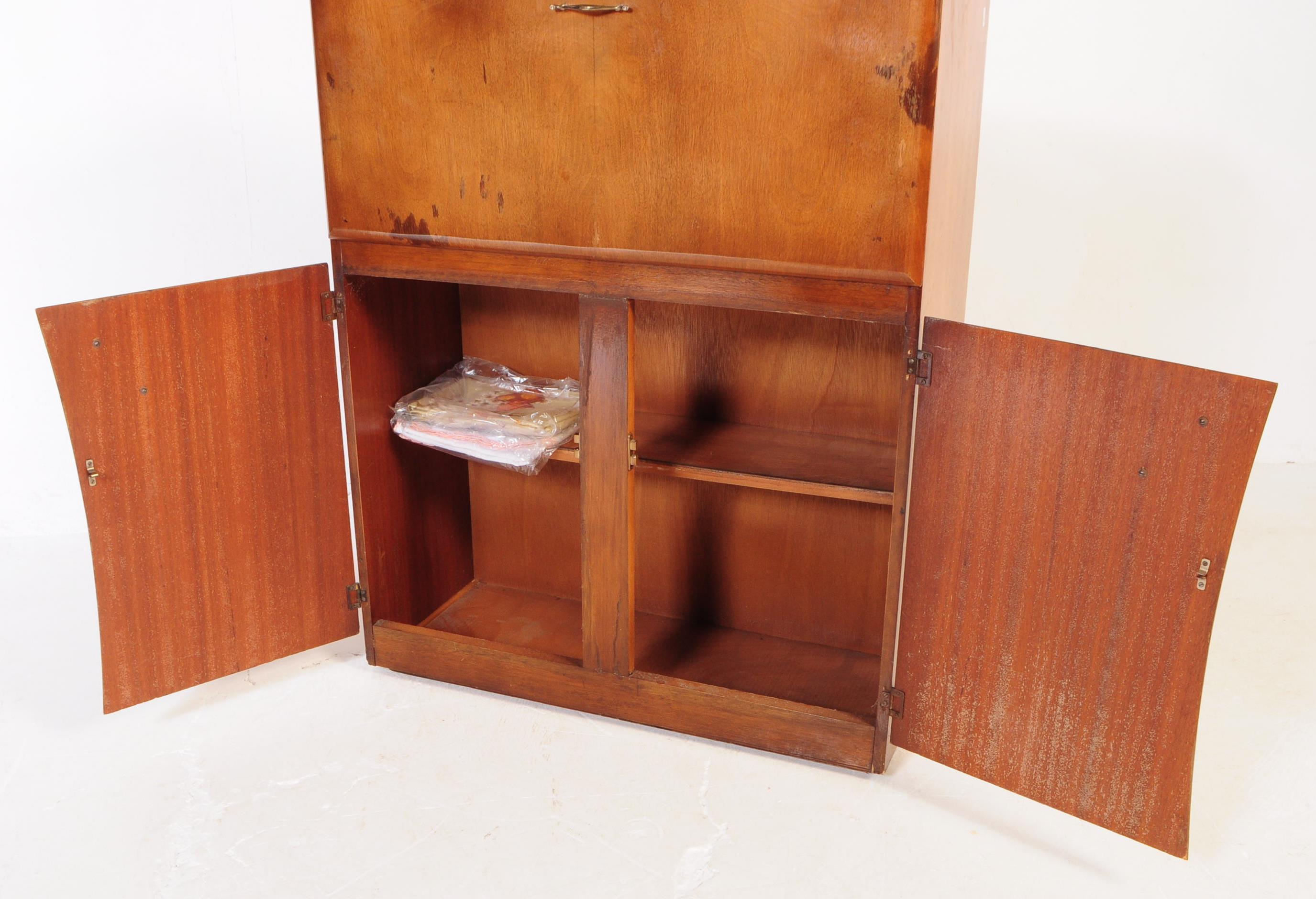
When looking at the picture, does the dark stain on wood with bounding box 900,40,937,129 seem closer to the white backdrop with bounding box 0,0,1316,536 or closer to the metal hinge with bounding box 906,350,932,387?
the metal hinge with bounding box 906,350,932,387

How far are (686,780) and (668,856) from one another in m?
0.22

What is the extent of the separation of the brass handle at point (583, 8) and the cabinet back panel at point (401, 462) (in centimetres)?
72

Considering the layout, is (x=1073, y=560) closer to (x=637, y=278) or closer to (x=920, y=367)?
(x=920, y=367)

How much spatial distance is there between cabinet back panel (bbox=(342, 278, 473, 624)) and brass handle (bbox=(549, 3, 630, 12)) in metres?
0.72

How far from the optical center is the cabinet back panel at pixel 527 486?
273 centimetres

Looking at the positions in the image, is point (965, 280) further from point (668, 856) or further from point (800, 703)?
point (668, 856)

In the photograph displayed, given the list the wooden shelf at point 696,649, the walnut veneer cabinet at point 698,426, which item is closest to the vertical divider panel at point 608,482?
the walnut veneer cabinet at point 698,426

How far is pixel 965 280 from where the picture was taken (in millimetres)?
2695

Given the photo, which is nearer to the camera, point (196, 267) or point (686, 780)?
point (686, 780)

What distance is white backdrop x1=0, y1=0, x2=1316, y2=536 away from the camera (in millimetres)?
3061

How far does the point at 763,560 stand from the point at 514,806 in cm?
83

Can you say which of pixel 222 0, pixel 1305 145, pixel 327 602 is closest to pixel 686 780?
pixel 327 602

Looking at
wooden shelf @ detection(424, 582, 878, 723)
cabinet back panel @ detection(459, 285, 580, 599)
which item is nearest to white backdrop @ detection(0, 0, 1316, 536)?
cabinet back panel @ detection(459, 285, 580, 599)

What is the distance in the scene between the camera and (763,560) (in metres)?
2.70
